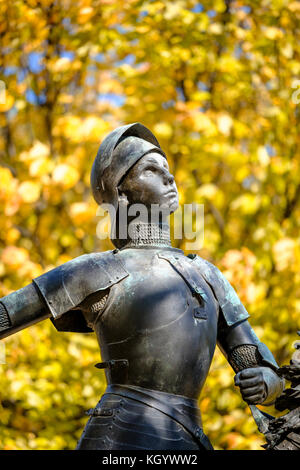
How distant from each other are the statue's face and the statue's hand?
881mm

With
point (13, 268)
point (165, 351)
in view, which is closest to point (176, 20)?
point (13, 268)

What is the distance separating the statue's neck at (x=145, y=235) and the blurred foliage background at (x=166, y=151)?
8.47ft

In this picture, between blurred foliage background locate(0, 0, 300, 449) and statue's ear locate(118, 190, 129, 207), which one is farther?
blurred foliage background locate(0, 0, 300, 449)

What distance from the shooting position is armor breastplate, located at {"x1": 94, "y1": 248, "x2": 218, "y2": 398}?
125 inches

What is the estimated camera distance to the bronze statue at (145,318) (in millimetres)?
3117

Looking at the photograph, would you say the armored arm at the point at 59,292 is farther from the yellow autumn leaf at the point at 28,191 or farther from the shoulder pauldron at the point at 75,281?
the yellow autumn leaf at the point at 28,191

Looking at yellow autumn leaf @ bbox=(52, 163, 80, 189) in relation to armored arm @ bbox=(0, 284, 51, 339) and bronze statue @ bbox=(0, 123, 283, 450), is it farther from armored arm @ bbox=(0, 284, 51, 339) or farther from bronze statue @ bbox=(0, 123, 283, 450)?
armored arm @ bbox=(0, 284, 51, 339)

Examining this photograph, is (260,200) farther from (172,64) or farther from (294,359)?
(294,359)

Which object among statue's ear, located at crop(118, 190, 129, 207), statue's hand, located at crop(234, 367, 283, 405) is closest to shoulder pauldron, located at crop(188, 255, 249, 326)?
statue's hand, located at crop(234, 367, 283, 405)

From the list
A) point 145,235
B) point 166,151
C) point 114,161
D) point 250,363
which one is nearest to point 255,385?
point 250,363

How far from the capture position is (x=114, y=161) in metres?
3.57

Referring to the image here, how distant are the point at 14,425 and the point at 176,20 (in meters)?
4.23

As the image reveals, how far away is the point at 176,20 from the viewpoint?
7.03 meters

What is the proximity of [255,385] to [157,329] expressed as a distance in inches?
20.5
